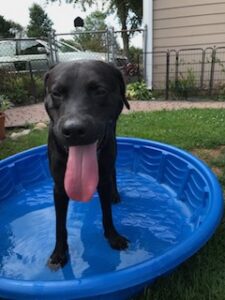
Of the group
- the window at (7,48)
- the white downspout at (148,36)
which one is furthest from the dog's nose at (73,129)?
the window at (7,48)

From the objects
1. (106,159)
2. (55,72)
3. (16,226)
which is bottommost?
(16,226)

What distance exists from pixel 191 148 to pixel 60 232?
2.63 m

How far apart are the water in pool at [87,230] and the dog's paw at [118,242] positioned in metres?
0.04

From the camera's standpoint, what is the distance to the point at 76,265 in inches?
106

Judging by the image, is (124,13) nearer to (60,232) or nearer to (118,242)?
(118,242)

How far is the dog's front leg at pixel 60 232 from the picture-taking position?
8.29 ft

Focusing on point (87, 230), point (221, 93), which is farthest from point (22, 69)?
point (87, 230)

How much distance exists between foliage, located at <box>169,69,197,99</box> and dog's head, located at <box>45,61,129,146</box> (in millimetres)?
7006

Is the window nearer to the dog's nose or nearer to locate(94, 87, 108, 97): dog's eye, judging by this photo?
locate(94, 87, 108, 97): dog's eye

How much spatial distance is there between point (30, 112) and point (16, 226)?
16.5ft

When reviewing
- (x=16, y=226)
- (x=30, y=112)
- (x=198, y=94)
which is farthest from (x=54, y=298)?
(x=198, y=94)

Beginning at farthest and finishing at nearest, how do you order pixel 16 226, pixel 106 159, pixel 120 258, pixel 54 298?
pixel 16 226
pixel 120 258
pixel 106 159
pixel 54 298

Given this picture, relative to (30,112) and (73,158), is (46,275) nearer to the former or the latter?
(73,158)

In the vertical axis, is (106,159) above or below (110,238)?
above
